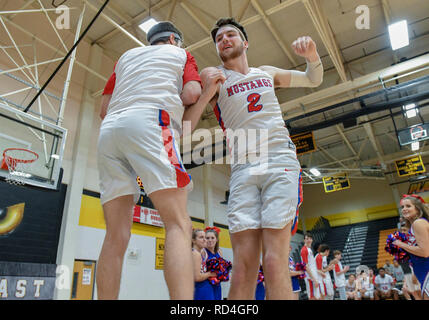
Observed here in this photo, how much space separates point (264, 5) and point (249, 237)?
27.9 feet

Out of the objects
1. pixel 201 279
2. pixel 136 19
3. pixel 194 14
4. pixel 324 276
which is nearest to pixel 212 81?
pixel 201 279

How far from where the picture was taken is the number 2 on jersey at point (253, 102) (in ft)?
7.11

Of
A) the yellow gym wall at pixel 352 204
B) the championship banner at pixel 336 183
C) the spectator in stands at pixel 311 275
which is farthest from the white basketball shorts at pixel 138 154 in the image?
the yellow gym wall at pixel 352 204

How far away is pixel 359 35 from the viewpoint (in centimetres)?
1050

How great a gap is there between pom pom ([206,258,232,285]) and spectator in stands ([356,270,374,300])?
7988 mm

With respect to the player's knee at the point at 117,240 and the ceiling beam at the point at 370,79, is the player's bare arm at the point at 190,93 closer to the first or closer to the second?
the player's knee at the point at 117,240

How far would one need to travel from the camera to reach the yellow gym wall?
20984mm

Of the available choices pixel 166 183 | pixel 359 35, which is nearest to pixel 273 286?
pixel 166 183

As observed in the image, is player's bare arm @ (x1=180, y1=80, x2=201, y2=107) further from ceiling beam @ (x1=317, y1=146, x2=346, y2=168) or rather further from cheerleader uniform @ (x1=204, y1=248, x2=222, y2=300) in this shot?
ceiling beam @ (x1=317, y1=146, x2=346, y2=168)

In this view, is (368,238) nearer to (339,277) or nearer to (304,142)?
(339,277)

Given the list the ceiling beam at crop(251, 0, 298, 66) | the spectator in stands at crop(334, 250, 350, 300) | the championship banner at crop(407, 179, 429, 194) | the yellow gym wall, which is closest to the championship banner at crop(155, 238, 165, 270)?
A: the spectator in stands at crop(334, 250, 350, 300)

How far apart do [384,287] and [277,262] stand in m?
11.3

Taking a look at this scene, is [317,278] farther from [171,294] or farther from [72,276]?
[171,294]

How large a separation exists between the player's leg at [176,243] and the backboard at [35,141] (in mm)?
4182
